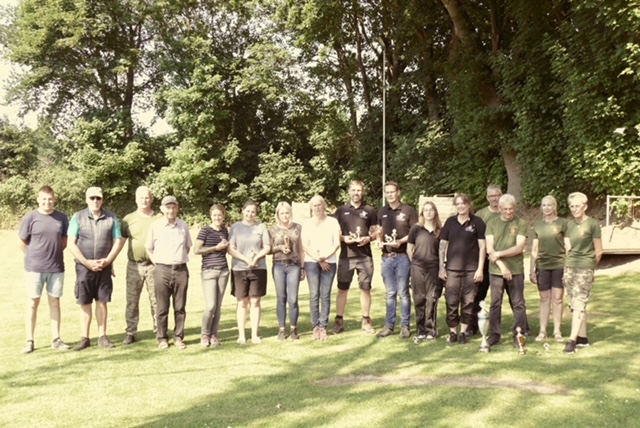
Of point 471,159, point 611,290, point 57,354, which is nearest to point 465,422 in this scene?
point 57,354

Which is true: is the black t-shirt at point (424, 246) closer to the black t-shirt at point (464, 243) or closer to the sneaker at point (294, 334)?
the black t-shirt at point (464, 243)

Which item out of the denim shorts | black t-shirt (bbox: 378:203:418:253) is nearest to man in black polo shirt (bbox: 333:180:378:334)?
black t-shirt (bbox: 378:203:418:253)

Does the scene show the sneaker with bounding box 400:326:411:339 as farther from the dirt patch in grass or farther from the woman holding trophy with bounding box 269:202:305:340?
the dirt patch in grass

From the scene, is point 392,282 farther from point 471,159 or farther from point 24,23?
point 24,23

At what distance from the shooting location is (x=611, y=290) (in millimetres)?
11562

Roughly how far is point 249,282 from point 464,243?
2.55 metres

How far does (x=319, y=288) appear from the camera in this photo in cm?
764

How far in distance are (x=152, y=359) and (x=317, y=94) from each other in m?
27.3

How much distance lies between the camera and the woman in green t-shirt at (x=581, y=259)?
668cm

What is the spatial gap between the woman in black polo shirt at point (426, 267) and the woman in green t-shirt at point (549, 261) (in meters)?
1.18

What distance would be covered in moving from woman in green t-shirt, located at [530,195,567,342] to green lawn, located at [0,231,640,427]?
0.56 metres

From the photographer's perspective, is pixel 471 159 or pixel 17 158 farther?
pixel 17 158

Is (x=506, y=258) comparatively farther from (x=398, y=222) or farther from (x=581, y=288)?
(x=398, y=222)

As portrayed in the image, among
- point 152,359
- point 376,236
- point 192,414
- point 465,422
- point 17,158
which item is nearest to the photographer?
point 465,422
